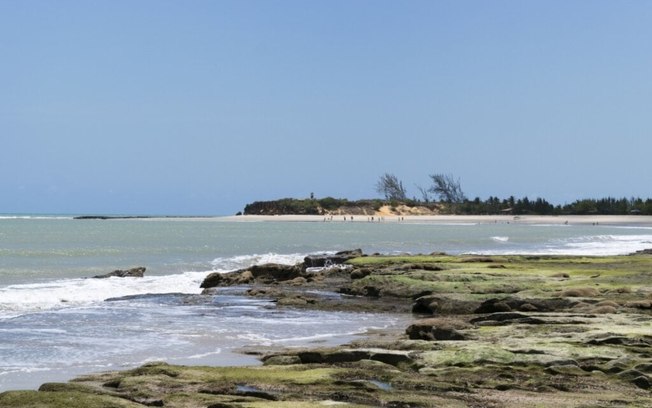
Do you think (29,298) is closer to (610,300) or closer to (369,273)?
(369,273)

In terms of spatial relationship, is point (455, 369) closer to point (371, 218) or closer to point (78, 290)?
point (78, 290)

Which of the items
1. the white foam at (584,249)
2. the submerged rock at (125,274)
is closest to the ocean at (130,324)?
the submerged rock at (125,274)

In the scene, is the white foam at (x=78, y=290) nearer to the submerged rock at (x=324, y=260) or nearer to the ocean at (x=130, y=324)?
the ocean at (x=130, y=324)

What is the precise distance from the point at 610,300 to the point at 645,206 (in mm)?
154093

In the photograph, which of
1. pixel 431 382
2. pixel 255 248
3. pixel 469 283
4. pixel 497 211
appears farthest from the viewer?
pixel 497 211

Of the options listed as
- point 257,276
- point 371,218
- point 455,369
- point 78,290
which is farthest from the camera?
point 371,218

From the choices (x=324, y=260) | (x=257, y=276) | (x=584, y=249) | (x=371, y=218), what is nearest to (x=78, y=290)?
(x=257, y=276)

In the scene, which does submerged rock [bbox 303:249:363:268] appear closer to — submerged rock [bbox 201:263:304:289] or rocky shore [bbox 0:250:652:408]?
submerged rock [bbox 201:263:304:289]

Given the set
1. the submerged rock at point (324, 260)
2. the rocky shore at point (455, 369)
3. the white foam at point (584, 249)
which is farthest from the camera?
the white foam at point (584, 249)

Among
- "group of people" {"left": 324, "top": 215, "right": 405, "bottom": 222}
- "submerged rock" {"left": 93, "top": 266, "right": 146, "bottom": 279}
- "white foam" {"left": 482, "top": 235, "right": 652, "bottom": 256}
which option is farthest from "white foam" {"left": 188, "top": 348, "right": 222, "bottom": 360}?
"group of people" {"left": 324, "top": 215, "right": 405, "bottom": 222}

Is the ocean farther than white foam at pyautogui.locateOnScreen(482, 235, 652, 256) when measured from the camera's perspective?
No

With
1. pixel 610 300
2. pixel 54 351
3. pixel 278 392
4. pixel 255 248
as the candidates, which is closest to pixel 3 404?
pixel 278 392

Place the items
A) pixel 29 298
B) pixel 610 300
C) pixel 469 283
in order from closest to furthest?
pixel 610 300 < pixel 469 283 < pixel 29 298

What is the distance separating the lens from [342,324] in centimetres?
2352
